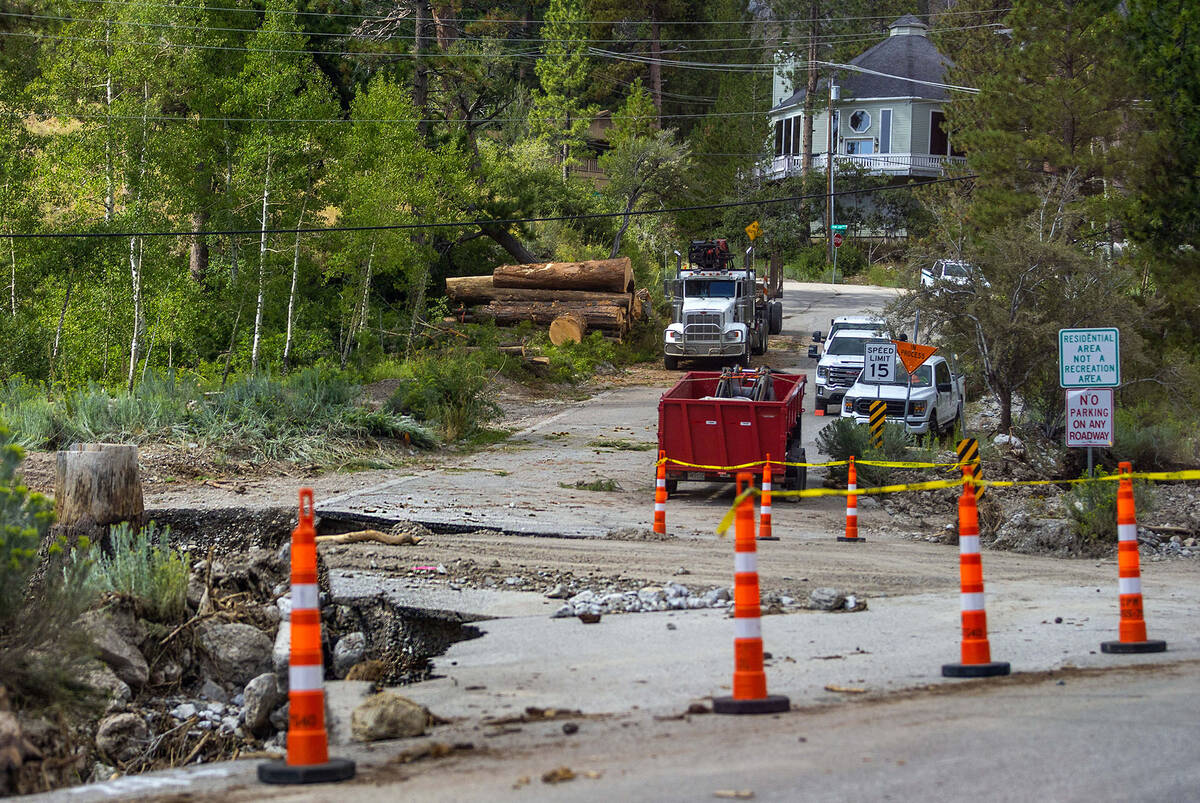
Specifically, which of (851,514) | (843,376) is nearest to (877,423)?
(851,514)

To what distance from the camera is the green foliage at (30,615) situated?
7.13 meters

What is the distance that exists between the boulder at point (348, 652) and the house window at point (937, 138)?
217 feet

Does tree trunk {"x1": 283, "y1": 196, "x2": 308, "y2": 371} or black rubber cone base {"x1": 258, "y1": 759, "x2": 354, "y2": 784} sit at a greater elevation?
tree trunk {"x1": 283, "y1": 196, "x2": 308, "y2": 371}

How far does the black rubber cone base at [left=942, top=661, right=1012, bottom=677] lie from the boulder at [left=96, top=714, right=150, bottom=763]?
567 centimetres

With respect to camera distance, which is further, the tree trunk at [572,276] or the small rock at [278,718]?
the tree trunk at [572,276]

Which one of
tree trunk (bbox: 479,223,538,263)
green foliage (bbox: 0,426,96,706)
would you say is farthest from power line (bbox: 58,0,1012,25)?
green foliage (bbox: 0,426,96,706)

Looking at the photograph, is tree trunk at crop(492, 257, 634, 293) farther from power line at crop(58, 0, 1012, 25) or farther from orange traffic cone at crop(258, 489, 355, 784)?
orange traffic cone at crop(258, 489, 355, 784)

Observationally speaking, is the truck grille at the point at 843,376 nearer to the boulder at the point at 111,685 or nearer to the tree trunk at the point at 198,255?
the tree trunk at the point at 198,255

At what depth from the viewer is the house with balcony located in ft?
230

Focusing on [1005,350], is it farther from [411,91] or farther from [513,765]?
[411,91]

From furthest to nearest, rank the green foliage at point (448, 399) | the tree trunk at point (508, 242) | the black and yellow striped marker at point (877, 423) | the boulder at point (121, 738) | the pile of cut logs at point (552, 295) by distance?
the tree trunk at point (508, 242), the pile of cut logs at point (552, 295), the green foliage at point (448, 399), the black and yellow striped marker at point (877, 423), the boulder at point (121, 738)

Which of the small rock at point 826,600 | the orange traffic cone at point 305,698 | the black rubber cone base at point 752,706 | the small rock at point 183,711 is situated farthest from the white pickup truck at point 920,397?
the orange traffic cone at point 305,698

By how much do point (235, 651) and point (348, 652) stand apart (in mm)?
1030

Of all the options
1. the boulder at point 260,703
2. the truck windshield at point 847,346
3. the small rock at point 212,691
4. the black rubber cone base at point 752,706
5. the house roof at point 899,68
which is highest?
the house roof at point 899,68
